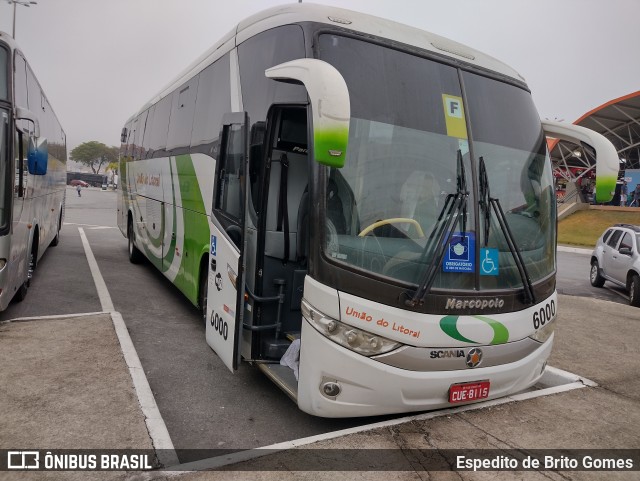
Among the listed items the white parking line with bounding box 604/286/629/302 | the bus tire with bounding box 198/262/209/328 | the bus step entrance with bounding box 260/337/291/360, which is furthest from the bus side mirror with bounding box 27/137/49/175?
the white parking line with bounding box 604/286/629/302

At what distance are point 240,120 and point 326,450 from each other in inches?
114

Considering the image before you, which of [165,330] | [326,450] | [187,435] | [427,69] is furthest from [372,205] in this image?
[165,330]

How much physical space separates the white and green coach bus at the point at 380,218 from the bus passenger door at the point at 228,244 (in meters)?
0.03

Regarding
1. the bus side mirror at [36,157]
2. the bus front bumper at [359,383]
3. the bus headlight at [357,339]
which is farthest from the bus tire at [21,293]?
the bus headlight at [357,339]

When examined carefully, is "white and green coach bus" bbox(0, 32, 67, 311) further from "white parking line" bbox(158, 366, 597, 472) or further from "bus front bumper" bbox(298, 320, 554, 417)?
"bus front bumper" bbox(298, 320, 554, 417)

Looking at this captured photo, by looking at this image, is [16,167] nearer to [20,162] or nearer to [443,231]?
[20,162]

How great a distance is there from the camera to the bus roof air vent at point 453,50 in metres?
4.48

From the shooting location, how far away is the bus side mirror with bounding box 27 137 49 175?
21.4 ft

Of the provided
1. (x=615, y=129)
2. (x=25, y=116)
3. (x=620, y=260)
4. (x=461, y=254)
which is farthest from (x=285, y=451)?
(x=615, y=129)

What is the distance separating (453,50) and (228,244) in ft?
9.08

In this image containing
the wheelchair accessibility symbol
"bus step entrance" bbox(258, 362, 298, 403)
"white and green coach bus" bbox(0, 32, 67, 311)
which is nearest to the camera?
the wheelchair accessibility symbol

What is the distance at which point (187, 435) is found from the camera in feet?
13.0

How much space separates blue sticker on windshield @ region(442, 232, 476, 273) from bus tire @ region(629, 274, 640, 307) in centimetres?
936

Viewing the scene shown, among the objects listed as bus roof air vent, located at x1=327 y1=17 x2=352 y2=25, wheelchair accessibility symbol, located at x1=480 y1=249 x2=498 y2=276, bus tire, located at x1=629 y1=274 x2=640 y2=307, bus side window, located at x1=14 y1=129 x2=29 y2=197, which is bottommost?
bus tire, located at x1=629 y1=274 x2=640 y2=307
